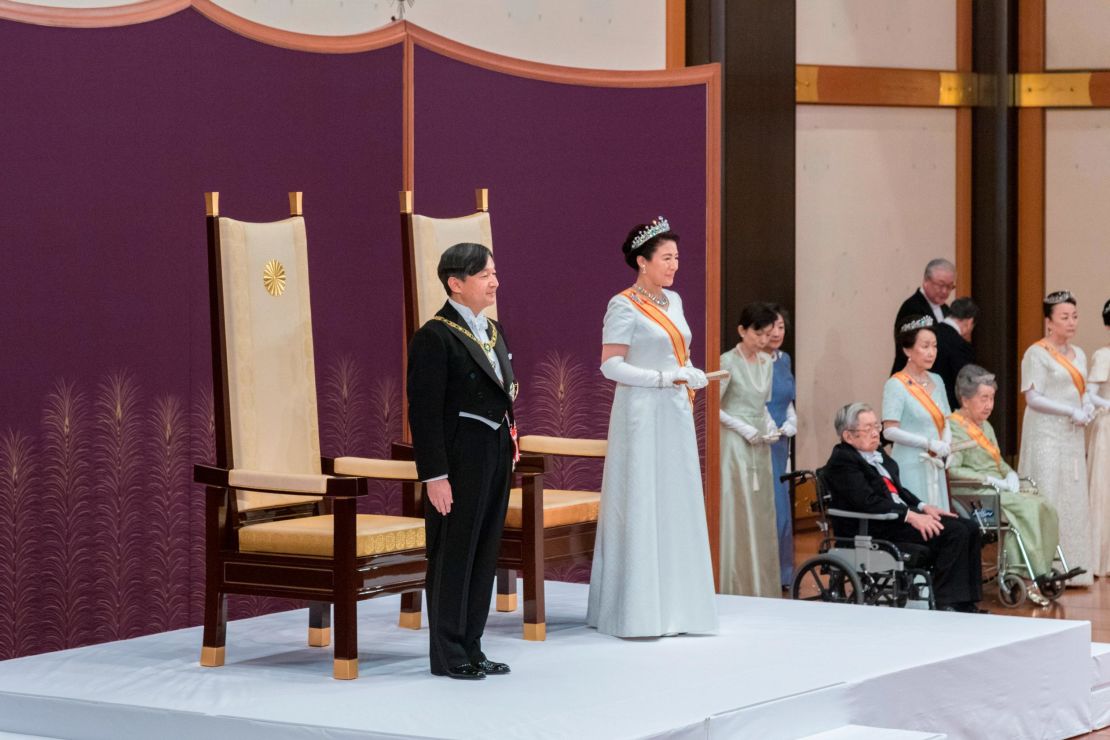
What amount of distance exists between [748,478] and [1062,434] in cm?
185

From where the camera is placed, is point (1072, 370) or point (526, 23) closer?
point (526, 23)

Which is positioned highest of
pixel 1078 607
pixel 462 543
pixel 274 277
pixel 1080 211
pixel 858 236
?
pixel 1080 211

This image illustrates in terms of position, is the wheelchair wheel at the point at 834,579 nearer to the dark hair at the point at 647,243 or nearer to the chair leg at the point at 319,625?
the dark hair at the point at 647,243

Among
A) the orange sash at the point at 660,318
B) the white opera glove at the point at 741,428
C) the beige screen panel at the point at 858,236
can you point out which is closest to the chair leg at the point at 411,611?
the orange sash at the point at 660,318

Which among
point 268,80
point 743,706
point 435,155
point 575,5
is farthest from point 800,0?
point 743,706

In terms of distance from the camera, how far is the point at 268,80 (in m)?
5.77

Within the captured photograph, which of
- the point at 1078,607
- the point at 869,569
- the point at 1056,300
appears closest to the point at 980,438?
the point at 1078,607

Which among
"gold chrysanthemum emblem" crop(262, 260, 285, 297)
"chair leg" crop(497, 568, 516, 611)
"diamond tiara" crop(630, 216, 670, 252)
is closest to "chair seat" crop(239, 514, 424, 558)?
"gold chrysanthemum emblem" crop(262, 260, 285, 297)

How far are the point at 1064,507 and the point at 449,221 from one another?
4039mm

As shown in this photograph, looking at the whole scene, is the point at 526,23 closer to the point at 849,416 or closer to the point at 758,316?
the point at 758,316

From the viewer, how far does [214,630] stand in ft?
15.8

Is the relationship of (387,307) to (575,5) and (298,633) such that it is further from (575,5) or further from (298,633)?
(575,5)

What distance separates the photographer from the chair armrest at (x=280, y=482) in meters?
4.60

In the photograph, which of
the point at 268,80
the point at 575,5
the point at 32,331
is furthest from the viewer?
the point at 575,5
